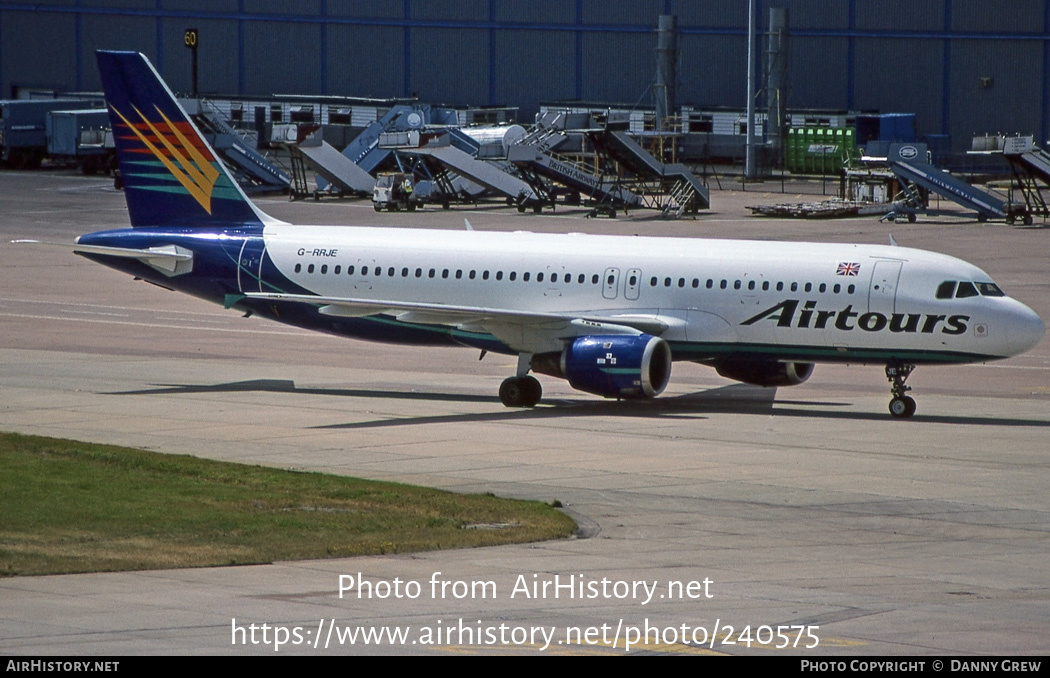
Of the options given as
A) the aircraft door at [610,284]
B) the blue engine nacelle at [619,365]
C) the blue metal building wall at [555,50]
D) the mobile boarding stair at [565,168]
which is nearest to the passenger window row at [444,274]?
the aircraft door at [610,284]

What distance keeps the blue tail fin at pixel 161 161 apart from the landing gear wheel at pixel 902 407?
58.4ft

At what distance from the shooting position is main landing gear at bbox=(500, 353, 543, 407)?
41.7 m

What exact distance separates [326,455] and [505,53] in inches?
3875

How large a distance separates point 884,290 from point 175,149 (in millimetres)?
19909

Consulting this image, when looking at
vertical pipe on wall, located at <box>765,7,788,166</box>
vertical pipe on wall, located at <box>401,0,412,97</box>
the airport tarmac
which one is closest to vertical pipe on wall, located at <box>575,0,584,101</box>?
vertical pipe on wall, located at <box>401,0,412,97</box>

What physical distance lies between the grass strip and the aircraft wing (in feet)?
30.2

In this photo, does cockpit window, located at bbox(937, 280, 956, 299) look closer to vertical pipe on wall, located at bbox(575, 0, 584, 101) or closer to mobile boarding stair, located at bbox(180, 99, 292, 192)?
mobile boarding stair, located at bbox(180, 99, 292, 192)

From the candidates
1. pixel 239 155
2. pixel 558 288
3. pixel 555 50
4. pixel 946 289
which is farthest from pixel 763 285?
pixel 555 50

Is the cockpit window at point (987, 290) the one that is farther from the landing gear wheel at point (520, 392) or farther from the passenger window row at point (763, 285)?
the landing gear wheel at point (520, 392)

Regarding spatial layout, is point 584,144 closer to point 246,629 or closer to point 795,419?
point 795,419

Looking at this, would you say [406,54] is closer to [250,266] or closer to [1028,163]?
[1028,163]

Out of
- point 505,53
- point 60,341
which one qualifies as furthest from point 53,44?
point 60,341

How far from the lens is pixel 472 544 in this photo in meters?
25.6
